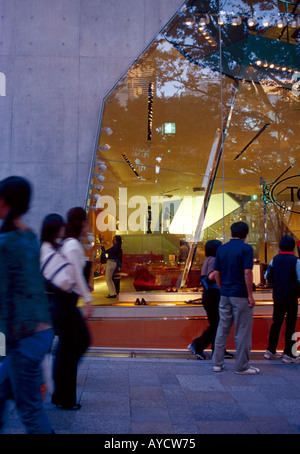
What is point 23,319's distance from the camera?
2559mm

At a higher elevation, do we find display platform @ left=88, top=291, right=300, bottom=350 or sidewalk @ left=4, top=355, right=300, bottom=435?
sidewalk @ left=4, top=355, right=300, bottom=435

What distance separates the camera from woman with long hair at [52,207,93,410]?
4.02 m

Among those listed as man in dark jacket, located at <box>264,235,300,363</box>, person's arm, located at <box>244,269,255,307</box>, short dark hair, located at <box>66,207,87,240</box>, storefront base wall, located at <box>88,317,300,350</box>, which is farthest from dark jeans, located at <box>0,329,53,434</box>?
storefront base wall, located at <box>88,317,300,350</box>

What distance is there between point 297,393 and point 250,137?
340 inches

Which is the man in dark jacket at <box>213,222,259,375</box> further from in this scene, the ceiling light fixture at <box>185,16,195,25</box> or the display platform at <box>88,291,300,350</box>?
the ceiling light fixture at <box>185,16,195,25</box>

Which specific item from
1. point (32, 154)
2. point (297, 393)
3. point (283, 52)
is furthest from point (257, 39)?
point (297, 393)

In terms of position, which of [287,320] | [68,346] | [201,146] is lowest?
[287,320]

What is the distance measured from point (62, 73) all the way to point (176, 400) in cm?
639

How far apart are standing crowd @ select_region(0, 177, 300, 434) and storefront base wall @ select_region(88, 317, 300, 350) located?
1337 millimetres

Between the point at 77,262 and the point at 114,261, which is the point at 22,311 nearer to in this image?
the point at 77,262

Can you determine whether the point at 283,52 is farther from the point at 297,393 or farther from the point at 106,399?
the point at 106,399

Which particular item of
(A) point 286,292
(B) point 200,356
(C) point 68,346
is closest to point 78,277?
(C) point 68,346

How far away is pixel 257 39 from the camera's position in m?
10.1

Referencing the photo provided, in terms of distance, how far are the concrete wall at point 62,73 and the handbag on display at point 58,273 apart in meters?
4.39
